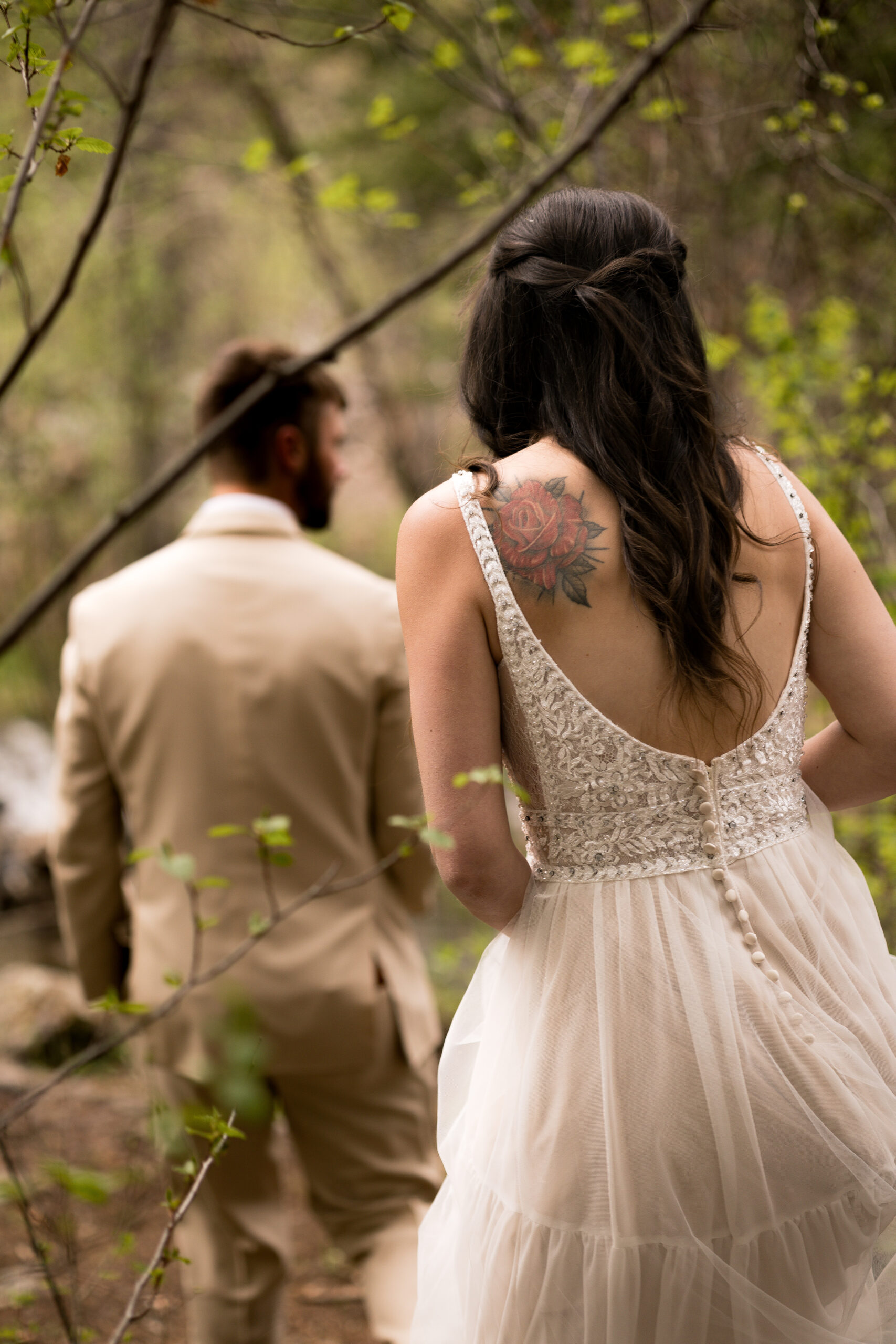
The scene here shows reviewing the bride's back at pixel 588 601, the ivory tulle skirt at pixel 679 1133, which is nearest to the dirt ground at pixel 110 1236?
the ivory tulle skirt at pixel 679 1133

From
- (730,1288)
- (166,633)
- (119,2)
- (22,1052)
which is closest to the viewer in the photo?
(730,1288)

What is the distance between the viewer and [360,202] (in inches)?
113

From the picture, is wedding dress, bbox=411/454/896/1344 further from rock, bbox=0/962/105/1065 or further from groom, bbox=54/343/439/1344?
rock, bbox=0/962/105/1065

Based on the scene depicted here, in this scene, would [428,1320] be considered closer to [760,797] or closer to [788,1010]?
[788,1010]

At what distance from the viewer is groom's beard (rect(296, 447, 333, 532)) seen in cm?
260

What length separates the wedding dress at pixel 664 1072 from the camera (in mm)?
1301

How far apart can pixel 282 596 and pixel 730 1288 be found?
5.21 feet

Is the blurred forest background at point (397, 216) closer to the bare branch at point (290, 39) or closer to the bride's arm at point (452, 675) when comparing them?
the bare branch at point (290, 39)

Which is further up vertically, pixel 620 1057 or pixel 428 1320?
pixel 620 1057

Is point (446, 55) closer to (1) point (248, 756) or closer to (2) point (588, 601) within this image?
(1) point (248, 756)

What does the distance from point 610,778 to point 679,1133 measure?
1.43 feet

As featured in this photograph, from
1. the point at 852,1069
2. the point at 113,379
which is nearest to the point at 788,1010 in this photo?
the point at 852,1069

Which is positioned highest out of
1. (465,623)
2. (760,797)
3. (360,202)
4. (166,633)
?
(360,202)

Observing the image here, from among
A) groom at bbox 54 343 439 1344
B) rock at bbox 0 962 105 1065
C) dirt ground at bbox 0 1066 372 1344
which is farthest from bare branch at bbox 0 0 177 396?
rock at bbox 0 962 105 1065
